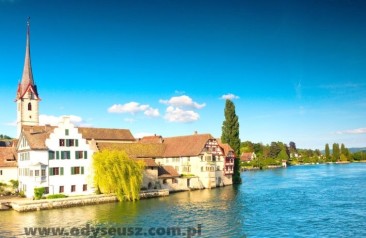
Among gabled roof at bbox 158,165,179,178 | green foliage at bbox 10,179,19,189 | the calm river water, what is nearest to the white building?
green foliage at bbox 10,179,19,189

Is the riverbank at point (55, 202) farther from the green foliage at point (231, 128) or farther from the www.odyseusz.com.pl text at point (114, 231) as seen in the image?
the green foliage at point (231, 128)

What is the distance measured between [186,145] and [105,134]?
58.3 feet

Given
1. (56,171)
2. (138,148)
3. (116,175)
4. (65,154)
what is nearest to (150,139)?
(138,148)

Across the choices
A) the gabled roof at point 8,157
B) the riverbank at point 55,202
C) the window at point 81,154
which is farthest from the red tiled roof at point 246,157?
the riverbank at point 55,202

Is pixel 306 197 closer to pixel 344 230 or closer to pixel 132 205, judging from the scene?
pixel 344 230

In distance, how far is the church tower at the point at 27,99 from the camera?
292ft

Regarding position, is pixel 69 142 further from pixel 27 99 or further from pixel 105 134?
pixel 27 99

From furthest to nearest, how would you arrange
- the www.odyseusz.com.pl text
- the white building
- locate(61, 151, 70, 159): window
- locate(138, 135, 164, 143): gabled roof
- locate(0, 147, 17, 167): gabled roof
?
locate(138, 135, 164, 143): gabled roof
locate(0, 147, 17, 167): gabled roof
locate(61, 151, 70, 159): window
the white building
the www.odyseusz.com.pl text

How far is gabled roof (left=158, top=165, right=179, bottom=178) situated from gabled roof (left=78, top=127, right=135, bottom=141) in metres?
15.6

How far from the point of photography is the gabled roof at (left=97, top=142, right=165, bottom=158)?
69.9 metres

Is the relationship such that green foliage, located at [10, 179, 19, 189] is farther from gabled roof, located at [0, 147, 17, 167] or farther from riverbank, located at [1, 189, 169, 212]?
riverbank, located at [1, 189, 169, 212]

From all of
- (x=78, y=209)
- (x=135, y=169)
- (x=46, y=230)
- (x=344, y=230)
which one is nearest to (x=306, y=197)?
(x=344, y=230)

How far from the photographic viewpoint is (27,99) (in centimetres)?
8931

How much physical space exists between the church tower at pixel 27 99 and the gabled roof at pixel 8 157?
2472cm
